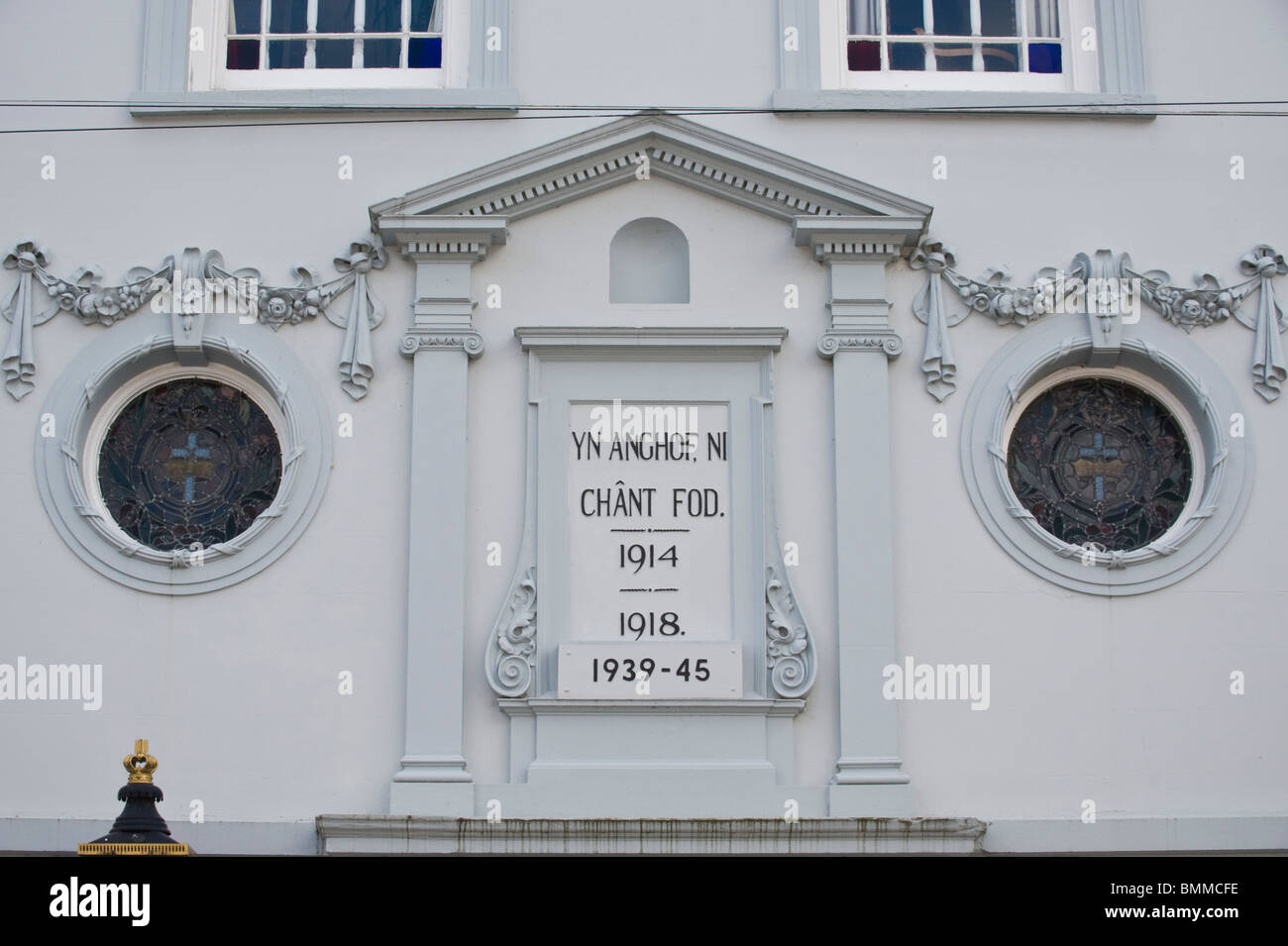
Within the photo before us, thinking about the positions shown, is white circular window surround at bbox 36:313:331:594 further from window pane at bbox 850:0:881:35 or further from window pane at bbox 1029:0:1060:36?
window pane at bbox 1029:0:1060:36

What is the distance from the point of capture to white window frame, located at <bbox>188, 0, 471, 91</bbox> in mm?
16891

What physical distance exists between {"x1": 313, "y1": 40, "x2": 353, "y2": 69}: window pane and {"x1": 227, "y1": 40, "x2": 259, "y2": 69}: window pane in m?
0.48

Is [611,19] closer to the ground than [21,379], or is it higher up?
higher up

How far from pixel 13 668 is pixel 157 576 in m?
1.19

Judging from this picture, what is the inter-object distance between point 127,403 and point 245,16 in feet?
10.9

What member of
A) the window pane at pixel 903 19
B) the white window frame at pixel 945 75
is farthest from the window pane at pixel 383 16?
the window pane at pixel 903 19

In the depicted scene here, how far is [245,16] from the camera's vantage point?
17.2m

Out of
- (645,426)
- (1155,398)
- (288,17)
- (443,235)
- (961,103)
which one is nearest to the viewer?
(645,426)

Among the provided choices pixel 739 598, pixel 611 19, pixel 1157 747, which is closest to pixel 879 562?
pixel 739 598

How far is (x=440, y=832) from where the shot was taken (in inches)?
585

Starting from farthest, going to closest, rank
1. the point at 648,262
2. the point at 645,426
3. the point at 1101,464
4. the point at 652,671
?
the point at 648,262 < the point at 1101,464 < the point at 645,426 < the point at 652,671

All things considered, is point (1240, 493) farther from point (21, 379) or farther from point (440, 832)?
point (21, 379)

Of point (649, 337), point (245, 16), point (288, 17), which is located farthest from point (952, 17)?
point (245, 16)

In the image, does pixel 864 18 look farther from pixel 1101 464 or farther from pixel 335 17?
pixel 335 17
